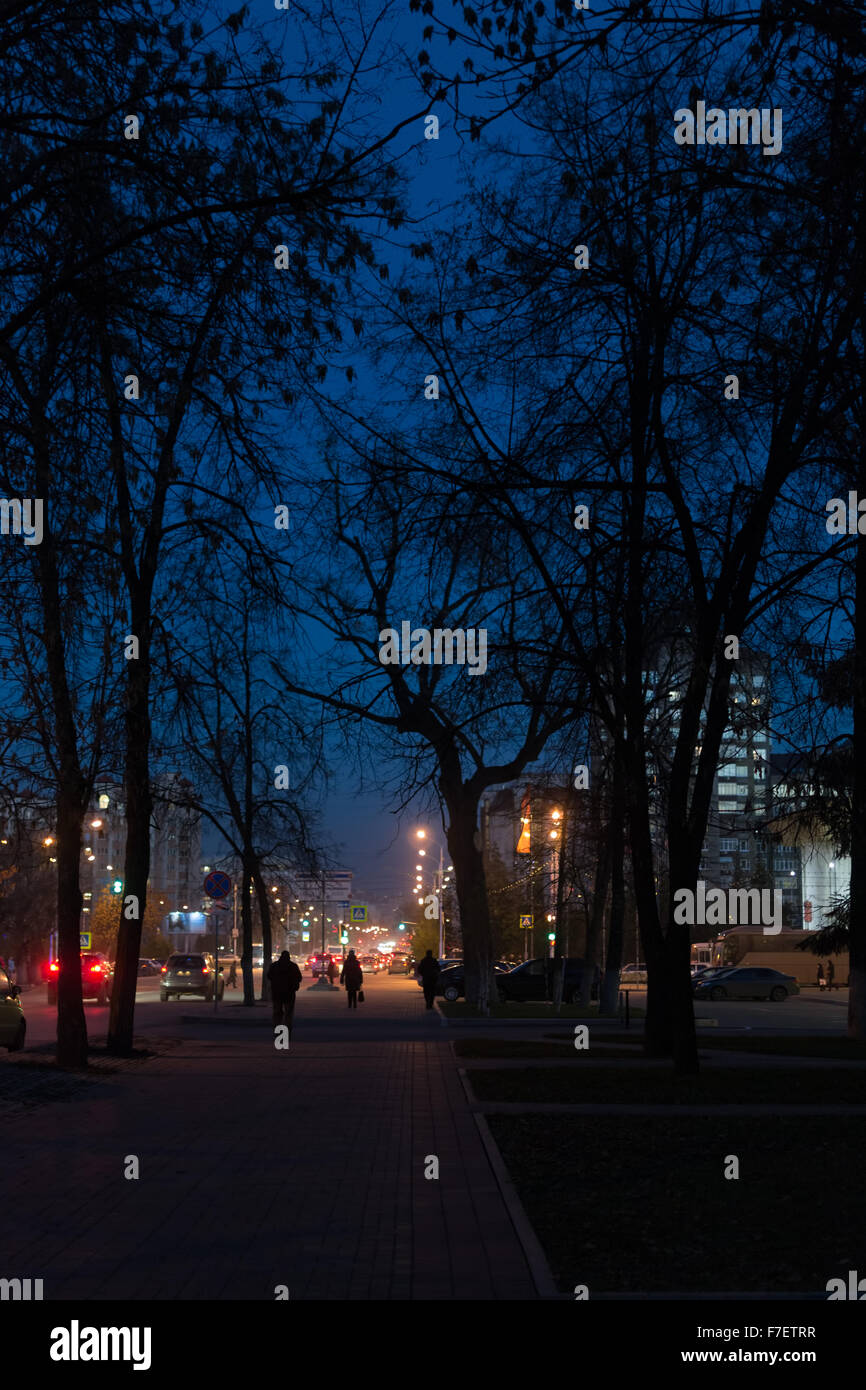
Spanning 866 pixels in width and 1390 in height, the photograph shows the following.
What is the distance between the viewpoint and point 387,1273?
7.95 metres

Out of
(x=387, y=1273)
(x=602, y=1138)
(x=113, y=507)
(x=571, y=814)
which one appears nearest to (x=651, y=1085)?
(x=602, y=1138)

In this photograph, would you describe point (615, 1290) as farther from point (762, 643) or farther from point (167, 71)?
point (762, 643)

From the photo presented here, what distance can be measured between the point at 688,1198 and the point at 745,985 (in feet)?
195

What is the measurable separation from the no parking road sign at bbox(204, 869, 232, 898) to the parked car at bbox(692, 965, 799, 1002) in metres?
36.7

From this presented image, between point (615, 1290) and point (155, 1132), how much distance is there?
7.76m

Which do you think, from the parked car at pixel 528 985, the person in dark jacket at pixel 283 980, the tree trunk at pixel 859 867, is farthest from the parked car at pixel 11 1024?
the parked car at pixel 528 985

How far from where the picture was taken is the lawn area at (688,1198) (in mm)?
7941

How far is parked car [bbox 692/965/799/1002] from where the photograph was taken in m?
67.8

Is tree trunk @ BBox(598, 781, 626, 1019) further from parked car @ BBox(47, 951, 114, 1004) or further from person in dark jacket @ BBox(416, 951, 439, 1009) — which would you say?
parked car @ BBox(47, 951, 114, 1004)

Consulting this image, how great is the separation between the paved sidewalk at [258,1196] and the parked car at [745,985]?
49844 millimetres

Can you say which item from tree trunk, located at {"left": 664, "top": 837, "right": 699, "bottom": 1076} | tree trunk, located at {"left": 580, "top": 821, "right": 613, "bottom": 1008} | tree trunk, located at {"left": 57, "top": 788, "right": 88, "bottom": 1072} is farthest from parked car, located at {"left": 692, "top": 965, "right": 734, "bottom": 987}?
tree trunk, located at {"left": 664, "top": 837, "right": 699, "bottom": 1076}

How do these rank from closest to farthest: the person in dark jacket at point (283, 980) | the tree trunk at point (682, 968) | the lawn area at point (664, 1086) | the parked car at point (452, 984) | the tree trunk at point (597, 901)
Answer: the lawn area at point (664, 1086)
the tree trunk at point (682, 968)
the person in dark jacket at point (283, 980)
the tree trunk at point (597, 901)
the parked car at point (452, 984)

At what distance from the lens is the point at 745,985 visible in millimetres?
68000

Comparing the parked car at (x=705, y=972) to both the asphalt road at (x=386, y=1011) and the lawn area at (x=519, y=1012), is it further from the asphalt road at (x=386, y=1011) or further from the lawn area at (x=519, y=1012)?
the lawn area at (x=519, y=1012)
